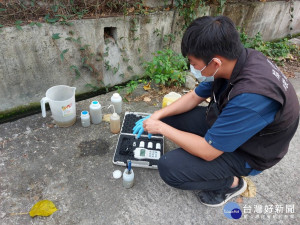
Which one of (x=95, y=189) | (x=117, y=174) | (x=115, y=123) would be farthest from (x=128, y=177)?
(x=115, y=123)

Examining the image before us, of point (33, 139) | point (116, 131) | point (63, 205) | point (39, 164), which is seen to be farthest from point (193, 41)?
point (33, 139)

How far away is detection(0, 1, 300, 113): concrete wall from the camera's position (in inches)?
93.7

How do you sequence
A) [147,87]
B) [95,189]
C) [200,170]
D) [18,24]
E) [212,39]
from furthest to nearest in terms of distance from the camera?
1. [147,87]
2. [18,24]
3. [95,189]
4. [200,170]
5. [212,39]

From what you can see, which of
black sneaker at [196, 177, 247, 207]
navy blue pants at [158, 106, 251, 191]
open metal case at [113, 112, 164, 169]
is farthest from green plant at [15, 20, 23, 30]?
black sneaker at [196, 177, 247, 207]

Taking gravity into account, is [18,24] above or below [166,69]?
above

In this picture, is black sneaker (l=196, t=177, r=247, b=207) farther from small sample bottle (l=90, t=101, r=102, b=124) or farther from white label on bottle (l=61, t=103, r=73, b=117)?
white label on bottle (l=61, t=103, r=73, b=117)

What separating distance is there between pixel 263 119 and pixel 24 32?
2492 mm

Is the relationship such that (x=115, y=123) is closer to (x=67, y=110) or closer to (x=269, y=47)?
(x=67, y=110)

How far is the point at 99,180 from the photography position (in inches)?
80.0

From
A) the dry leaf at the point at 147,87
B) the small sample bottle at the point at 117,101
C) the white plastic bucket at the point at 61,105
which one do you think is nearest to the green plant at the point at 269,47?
the dry leaf at the point at 147,87

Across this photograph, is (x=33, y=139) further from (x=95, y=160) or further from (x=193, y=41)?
(x=193, y=41)

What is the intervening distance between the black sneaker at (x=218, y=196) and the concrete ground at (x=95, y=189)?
0.20ft

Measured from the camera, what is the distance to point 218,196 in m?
1.90

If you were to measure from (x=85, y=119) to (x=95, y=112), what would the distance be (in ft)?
0.47
